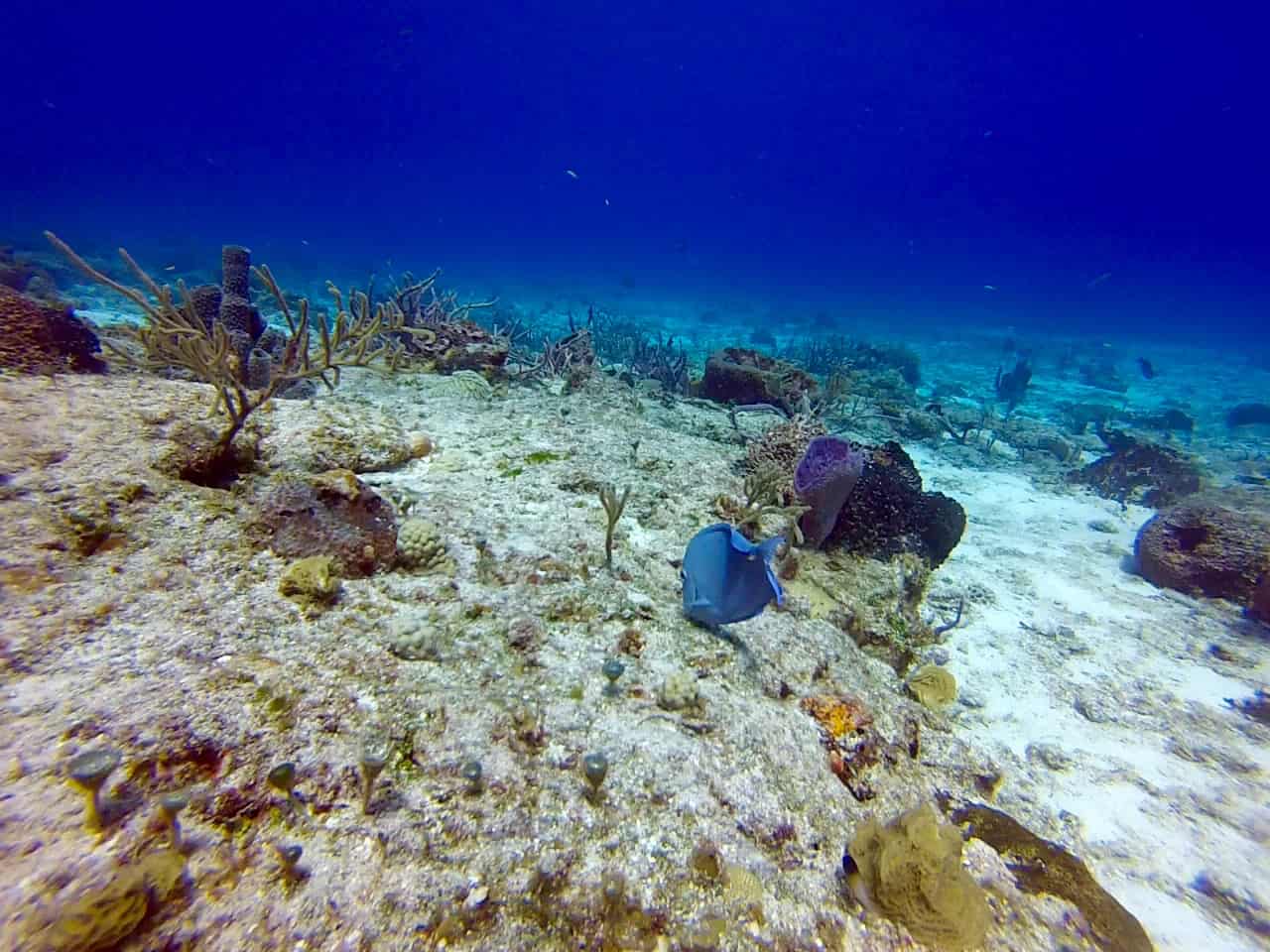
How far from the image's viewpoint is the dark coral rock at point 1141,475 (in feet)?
27.8

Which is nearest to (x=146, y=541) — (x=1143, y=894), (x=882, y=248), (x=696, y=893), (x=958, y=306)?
(x=696, y=893)

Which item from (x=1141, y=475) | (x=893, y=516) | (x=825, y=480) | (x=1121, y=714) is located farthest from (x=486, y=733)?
(x=1141, y=475)

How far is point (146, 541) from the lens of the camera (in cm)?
252

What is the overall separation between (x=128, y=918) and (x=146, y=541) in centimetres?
186

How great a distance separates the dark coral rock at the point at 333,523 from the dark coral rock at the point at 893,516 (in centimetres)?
369

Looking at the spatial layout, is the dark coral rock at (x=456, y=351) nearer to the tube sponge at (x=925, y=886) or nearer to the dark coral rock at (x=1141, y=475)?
the tube sponge at (x=925, y=886)

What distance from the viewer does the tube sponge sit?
183 centimetres

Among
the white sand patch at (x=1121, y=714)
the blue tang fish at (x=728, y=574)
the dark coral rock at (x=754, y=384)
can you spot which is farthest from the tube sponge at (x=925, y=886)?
the dark coral rock at (x=754, y=384)

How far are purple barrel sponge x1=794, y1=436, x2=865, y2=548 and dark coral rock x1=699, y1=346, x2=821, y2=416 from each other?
3.77 m

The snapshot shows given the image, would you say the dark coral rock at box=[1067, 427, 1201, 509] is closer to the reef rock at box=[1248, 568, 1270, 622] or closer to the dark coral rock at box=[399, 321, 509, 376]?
the reef rock at box=[1248, 568, 1270, 622]

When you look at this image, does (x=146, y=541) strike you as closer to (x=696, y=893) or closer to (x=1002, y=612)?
(x=696, y=893)

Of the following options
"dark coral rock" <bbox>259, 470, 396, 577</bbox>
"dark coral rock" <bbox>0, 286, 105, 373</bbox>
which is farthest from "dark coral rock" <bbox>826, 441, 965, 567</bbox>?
"dark coral rock" <bbox>0, 286, 105, 373</bbox>

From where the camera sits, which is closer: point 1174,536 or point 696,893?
point 696,893

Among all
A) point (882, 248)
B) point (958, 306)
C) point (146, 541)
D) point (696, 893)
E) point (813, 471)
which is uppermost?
point (882, 248)
